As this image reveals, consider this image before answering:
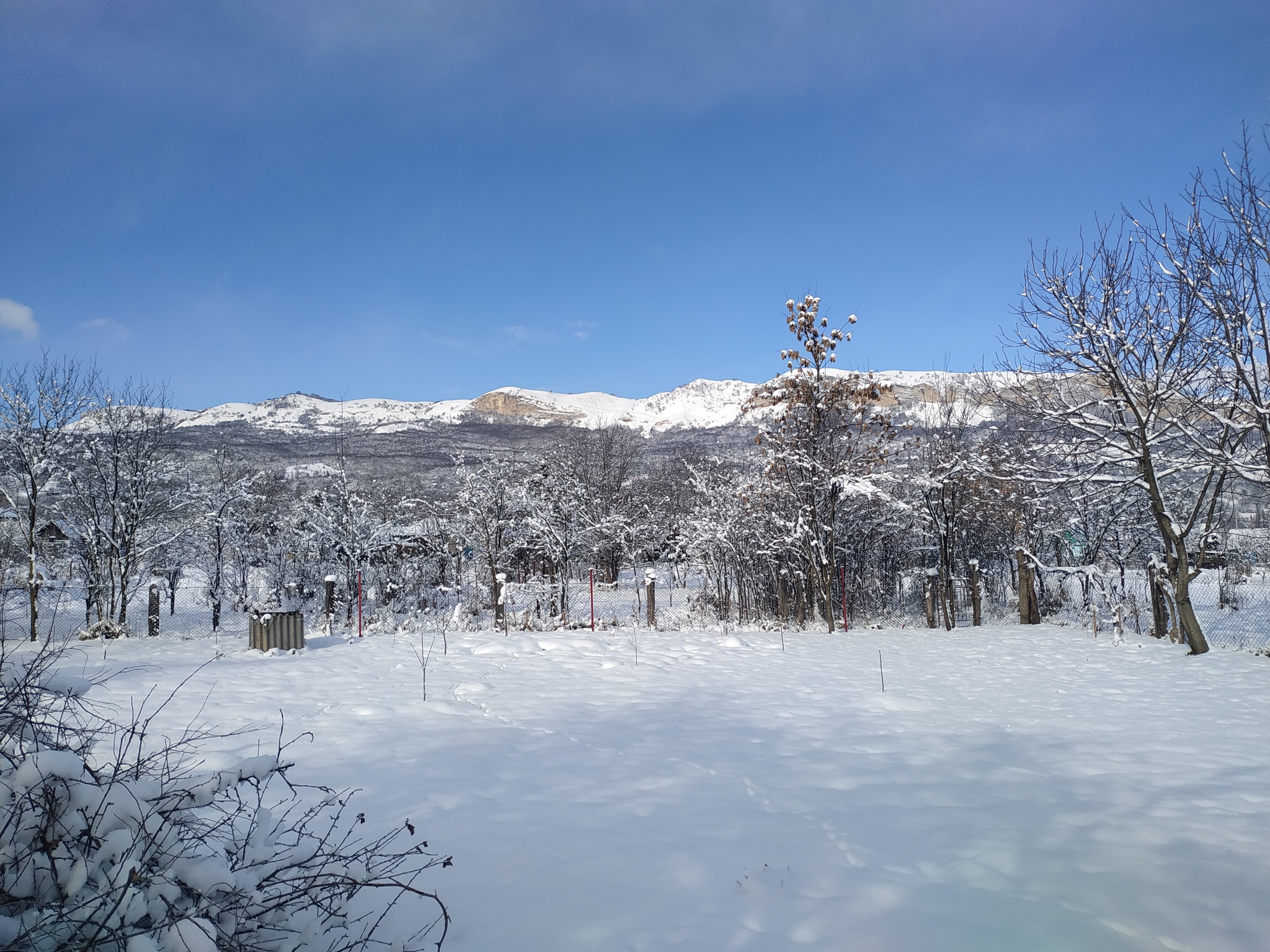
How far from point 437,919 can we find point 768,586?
541 inches

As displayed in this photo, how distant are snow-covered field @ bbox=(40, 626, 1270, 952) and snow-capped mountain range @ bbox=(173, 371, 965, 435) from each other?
63.8m

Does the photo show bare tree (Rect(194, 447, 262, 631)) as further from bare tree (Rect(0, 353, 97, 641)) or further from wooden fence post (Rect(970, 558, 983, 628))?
wooden fence post (Rect(970, 558, 983, 628))

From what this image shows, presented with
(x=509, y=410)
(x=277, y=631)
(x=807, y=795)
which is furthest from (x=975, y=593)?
(x=509, y=410)

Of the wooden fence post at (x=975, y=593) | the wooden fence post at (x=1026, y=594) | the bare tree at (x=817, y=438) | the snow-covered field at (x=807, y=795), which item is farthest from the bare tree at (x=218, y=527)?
the wooden fence post at (x=1026, y=594)

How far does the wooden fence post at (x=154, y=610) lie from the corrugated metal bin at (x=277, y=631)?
197 inches

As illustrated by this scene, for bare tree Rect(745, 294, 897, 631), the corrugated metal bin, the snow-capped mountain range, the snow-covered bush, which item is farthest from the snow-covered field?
the snow-capped mountain range

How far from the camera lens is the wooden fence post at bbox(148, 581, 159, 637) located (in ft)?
42.5

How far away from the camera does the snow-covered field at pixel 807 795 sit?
2.53m

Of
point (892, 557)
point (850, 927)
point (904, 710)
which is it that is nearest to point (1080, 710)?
point (904, 710)

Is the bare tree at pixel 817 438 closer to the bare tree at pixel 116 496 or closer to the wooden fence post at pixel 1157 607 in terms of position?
the wooden fence post at pixel 1157 607

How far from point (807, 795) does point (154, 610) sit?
1430 cm

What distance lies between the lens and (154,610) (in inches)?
520

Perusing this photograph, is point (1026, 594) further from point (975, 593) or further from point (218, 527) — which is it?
point (218, 527)

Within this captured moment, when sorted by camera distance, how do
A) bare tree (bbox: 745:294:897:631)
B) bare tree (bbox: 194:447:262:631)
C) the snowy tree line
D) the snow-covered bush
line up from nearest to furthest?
1. the snow-covered bush
2. the snowy tree line
3. bare tree (bbox: 745:294:897:631)
4. bare tree (bbox: 194:447:262:631)
